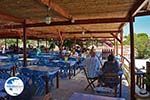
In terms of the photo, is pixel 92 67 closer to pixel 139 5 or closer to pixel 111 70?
pixel 111 70

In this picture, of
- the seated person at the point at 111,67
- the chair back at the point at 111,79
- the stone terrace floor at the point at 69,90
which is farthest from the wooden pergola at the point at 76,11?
the stone terrace floor at the point at 69,90

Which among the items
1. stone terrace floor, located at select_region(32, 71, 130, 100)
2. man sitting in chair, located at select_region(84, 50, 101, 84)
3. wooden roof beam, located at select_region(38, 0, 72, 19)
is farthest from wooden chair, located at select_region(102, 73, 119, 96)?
wooden roof beam, located at select_region(38, 0, 72, 19)

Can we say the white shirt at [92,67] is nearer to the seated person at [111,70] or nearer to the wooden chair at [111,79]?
the seated person at [111,70]

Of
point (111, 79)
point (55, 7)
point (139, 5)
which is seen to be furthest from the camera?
point (111, 79)

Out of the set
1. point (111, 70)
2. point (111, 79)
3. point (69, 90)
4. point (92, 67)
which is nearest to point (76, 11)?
point (92, 67)

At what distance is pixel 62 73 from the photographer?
31.2 feet

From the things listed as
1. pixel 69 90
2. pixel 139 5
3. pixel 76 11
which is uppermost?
pixel 76 11

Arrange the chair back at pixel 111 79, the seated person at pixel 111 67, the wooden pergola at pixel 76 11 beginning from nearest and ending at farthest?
the wooden pergola at pixel 76 11, the chair back at pixel 111 79, the seated person at pixel 111 67

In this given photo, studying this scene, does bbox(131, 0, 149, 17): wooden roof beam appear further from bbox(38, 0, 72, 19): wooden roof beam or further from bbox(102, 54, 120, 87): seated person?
bbox(38, 0, 72, 19): wooden roof beam

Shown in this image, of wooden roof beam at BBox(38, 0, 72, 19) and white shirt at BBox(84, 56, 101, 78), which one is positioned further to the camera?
white shirt at BBox(84, 56, 101, 78)

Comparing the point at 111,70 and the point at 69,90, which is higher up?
the point at 111,70

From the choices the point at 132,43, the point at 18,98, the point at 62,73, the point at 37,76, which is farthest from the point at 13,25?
the point at 132,43

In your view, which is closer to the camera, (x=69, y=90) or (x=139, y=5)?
(x=139, y=5)

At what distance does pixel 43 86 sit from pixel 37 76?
41 centimetres
